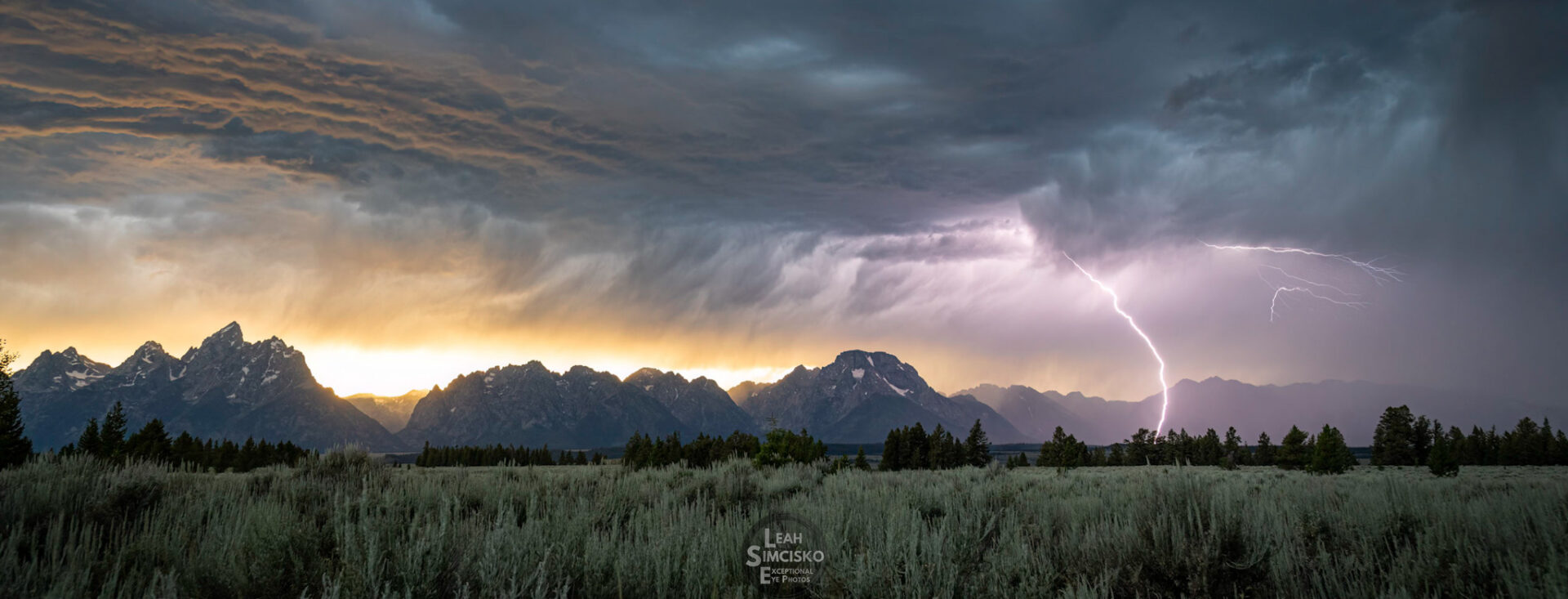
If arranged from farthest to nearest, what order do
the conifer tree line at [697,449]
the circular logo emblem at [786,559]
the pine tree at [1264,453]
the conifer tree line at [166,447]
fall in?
the pine tree at [1264,453] < the conifer tree line at [697,449] < the conifer tree line at [166,447] < the circular logo emblem at [786,559]

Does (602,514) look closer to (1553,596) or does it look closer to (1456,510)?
(1553,596)

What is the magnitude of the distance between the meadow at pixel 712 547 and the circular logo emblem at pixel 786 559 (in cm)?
19

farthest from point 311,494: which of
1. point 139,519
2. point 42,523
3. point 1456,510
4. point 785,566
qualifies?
point 1456,510

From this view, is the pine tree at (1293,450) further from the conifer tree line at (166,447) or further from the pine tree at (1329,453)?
the conifer tree line at (166,447)

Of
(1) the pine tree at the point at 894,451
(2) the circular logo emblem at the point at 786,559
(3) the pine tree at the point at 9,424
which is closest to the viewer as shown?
(2) the circular logo emblem at the point at 786,559

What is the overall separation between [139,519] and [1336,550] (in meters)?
13.0

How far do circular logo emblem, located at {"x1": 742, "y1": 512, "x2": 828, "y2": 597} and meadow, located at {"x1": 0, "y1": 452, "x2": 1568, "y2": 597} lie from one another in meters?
0.19

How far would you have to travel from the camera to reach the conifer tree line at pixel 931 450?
8031cm

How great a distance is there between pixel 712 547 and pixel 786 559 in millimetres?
778

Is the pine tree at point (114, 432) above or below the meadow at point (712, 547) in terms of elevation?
below

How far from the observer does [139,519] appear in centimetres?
741

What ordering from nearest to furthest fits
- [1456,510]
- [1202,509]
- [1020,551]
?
[1020,551]
[1456,510]
[1202,509]

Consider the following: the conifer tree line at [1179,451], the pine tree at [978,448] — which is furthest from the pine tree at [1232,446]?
the pine tree at [978,448]

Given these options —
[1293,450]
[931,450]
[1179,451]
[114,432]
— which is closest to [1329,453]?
[1293,450]
